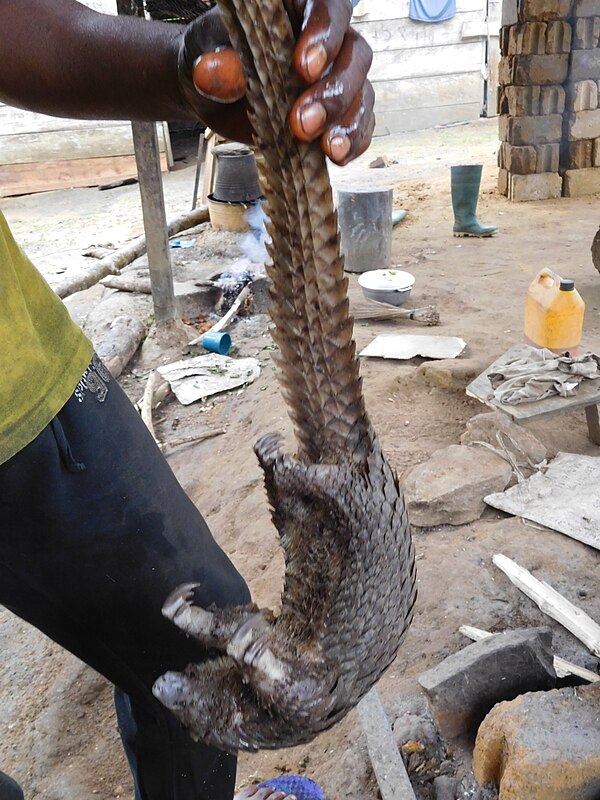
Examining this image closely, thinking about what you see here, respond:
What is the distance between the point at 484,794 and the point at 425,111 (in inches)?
700

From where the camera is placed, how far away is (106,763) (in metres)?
2.51

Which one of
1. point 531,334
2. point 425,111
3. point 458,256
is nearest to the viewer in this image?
point 531,334

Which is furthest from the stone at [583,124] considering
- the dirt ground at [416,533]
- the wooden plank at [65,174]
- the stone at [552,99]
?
the wooden plank at [65,174]

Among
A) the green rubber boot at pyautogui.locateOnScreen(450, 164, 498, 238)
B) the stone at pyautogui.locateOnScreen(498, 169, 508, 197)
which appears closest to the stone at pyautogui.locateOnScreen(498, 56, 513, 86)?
the stone at pyautogui.locateOnScreen(498, 169, 508, 197)

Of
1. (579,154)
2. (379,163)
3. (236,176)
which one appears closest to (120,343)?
(236,176)

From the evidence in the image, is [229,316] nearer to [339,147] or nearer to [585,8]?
[339,147]

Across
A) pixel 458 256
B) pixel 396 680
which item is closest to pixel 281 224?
pixel 396 680

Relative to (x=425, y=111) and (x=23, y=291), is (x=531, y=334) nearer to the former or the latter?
(x=23, y=291)

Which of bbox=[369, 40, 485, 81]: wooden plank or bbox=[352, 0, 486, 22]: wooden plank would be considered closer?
bbox=[352, 0, 486, 22]: wooden plank

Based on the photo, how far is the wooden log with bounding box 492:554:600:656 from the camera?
7.87ft

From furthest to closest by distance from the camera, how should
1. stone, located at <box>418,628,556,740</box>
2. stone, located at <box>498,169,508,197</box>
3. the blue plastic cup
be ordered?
stone, located at <box>498,169,508,197</box>, the blue plastic cup, stone, located at <box>418,628,556,740</box>

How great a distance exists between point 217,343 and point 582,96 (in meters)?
6.95

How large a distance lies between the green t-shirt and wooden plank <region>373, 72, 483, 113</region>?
57.1ft

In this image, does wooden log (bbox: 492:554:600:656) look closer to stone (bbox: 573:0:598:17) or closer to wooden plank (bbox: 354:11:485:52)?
stone (bbox: 573:0:598:17)
